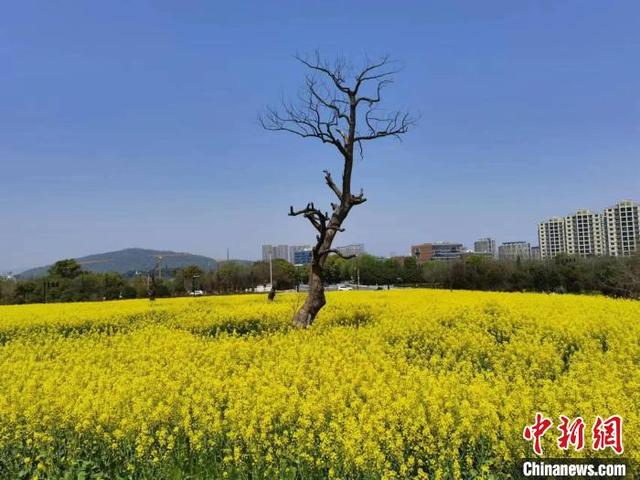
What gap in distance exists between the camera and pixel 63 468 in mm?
4902

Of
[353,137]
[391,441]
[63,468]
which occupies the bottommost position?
[63,468]

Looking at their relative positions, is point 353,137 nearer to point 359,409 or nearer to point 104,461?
point 359,409

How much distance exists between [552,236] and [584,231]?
9.88 meters

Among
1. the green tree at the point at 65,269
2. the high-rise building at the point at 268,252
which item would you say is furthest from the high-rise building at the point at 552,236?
the green tree at the point at 65,269

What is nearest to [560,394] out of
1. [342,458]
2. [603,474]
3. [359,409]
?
[603,474]

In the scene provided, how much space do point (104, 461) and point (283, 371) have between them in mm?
2418

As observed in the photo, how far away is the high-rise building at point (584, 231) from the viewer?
123688 millimetres

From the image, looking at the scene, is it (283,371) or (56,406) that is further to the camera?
(283,371)

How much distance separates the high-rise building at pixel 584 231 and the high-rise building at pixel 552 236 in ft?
5.06

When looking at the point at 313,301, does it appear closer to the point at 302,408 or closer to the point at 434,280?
the point at 302,408

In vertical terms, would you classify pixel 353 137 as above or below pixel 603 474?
above

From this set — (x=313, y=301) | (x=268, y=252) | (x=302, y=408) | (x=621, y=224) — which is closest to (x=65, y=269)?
(x=268, y=252)

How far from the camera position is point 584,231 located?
4993 inches

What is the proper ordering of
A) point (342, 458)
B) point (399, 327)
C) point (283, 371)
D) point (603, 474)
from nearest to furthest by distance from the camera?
point (603, 474) < point (342, 458) < point (283, 371) < point (399, 327)
